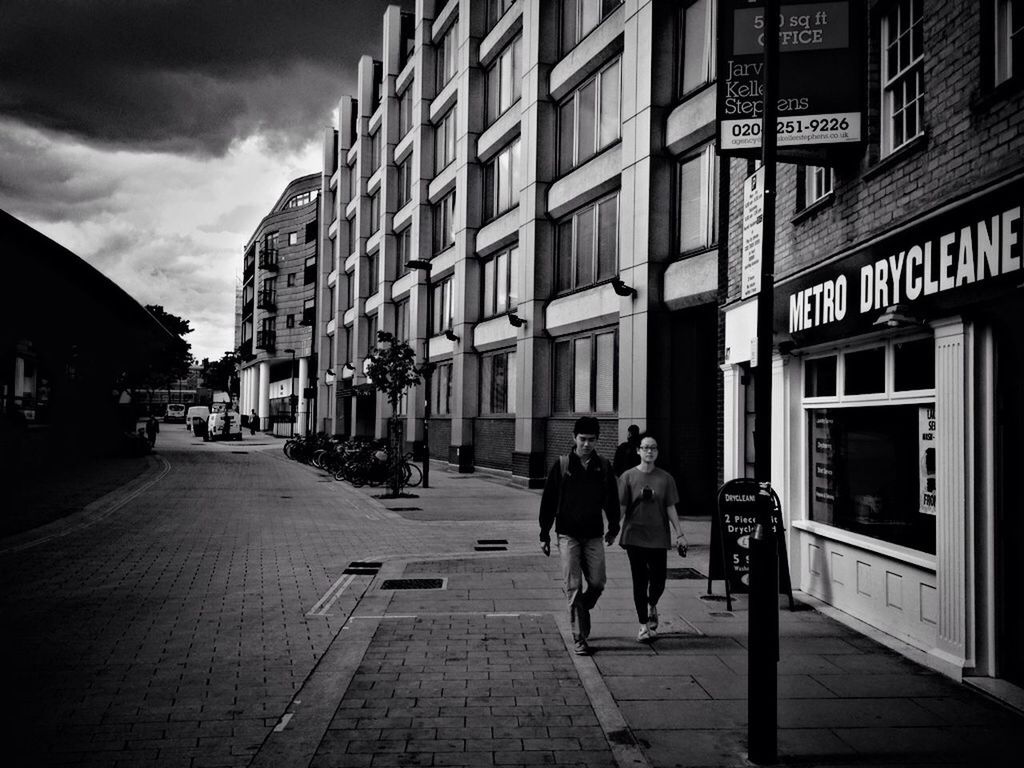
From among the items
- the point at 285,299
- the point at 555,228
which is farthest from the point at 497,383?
the point at 285,299

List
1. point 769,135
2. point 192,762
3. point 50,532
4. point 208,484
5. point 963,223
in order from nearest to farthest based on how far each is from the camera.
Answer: point 192,762 < point 769,135 < point 963,223 < point 50,532 < point 208,484

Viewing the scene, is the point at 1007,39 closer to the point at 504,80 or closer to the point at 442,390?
the point at 504,80

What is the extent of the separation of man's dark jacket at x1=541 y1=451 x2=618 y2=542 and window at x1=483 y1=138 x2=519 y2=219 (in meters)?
19.3

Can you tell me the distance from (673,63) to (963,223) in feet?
44.5

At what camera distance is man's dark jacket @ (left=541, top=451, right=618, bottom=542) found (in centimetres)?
672

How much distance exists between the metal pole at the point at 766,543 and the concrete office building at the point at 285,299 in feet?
204

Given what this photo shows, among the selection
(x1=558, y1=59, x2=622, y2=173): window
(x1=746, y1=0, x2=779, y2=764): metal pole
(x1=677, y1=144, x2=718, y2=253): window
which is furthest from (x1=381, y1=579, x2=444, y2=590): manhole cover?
(x1=558, y1=59, x2=622, y2=173): window

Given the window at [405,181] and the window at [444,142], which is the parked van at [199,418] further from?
the window at [444,142]

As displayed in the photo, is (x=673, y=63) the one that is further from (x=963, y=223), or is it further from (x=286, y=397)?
→ (x=286, y=397)

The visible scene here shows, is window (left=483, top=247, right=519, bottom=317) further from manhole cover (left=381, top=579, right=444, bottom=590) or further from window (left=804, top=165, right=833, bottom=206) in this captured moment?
manhole cover (left=381, top=579, right=444, bottom=590)

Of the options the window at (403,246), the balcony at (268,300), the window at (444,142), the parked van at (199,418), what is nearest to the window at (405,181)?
the window at (403,246)

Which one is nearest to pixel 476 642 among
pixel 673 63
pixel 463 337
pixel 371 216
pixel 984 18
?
pixel 984 18

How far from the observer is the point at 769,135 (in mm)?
4816

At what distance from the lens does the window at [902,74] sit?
7.41 metres
